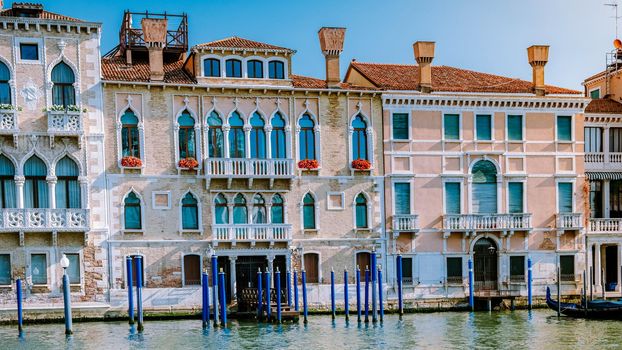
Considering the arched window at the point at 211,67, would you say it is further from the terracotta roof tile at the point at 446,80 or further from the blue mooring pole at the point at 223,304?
the blue mooring pole at the point at 223,304

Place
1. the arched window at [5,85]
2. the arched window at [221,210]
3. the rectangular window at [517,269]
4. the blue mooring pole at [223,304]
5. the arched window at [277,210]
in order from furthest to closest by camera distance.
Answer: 1. the rectangular window at [517,269]
2. the arched window at [277,210]
3. the arched window at [221,210]
4. the arched window at [5,85]
5. the blue mooring pole at [223,304]

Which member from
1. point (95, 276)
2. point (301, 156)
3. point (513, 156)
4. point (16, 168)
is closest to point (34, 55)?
point (16, 168)

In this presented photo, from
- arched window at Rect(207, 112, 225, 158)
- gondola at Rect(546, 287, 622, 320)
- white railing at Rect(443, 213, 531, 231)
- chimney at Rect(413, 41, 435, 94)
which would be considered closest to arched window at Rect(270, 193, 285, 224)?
arched window at Rect(207, 112, 225, 158)

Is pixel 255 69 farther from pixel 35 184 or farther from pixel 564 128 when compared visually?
pixel 564 128

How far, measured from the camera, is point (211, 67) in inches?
1061

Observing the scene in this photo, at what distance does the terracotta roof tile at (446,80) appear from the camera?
28797 millimetres

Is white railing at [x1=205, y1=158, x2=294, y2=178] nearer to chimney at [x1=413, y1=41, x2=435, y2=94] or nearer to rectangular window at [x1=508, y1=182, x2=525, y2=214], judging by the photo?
chimney at [x1=413, y1=41, x2=435, y2=94]

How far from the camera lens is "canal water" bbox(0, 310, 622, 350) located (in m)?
21.8

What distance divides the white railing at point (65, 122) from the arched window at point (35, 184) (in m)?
0.97

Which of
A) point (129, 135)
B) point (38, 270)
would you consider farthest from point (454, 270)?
point (38, 270)

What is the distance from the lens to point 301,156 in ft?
91.1

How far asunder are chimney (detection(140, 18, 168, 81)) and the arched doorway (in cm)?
1083

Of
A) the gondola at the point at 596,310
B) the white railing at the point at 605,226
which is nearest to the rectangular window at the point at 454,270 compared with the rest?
the gondola at the point at 596,310

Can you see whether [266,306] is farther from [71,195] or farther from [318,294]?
[71,195]
